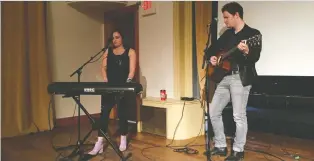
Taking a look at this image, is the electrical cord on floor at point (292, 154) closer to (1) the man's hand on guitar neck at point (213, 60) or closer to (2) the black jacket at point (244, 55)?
(2) the black jacket at point (244, 55)

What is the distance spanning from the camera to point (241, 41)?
6.63 ft

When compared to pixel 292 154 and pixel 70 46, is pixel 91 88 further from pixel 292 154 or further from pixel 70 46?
pixel 70 46

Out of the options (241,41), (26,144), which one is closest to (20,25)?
(26,144)

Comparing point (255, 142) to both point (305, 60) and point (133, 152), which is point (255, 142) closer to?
point (305, 60)

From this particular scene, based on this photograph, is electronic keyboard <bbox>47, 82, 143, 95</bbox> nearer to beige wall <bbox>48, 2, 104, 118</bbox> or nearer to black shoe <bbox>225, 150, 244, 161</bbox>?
black shoe <bbox>225, 150, 244, 161</bbox>

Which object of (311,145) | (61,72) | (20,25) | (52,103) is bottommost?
(311,145)

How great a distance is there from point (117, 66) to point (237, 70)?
43.8 inches

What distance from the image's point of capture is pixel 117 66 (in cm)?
262

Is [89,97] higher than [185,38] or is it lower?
lower

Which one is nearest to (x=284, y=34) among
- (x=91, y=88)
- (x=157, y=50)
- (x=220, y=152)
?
(x=220, y=152)

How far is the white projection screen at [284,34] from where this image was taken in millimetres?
2658

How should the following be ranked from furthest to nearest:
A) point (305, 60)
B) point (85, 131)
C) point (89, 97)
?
1. point (89, 97)
2. point (85, 131)
3. point (305, 60)

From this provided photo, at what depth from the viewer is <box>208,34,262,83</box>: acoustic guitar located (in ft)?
6.69

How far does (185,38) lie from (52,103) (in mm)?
1980
